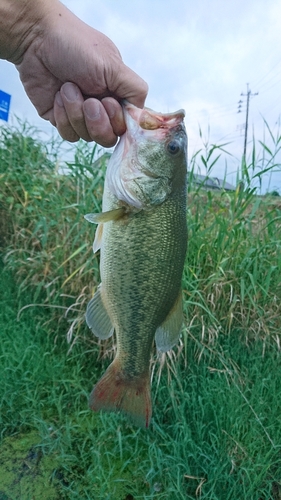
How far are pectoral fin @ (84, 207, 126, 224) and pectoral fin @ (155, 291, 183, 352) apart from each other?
40 cm

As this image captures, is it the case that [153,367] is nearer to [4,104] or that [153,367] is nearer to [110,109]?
[110,109]

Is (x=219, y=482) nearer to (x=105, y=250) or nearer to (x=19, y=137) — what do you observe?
(x=105, y=250)

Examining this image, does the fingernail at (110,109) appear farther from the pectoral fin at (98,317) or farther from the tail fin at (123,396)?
the tail fin at (123,396)

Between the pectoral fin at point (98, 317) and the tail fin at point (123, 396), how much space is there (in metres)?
0.15

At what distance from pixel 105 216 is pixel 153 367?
1.44m

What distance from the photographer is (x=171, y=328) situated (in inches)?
64.5

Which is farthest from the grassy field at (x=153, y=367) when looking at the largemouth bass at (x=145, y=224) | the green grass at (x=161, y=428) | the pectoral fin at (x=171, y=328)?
the largemouth bass at (x=145, y=224)

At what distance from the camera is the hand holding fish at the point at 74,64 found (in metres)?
1.55

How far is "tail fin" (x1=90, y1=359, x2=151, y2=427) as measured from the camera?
5.45ft

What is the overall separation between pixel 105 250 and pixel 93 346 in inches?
60.4

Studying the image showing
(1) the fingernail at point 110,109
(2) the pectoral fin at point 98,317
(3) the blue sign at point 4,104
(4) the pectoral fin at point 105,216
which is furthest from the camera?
(3) the blue sign at point 4,104

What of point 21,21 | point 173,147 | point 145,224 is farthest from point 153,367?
point 21,21

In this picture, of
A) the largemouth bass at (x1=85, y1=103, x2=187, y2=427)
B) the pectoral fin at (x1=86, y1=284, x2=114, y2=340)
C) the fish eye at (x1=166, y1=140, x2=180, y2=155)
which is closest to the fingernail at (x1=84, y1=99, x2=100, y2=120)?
the largemouth bass at (x1=85, y1=103, x2=187, y2=427)

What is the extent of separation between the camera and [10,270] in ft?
11.6
